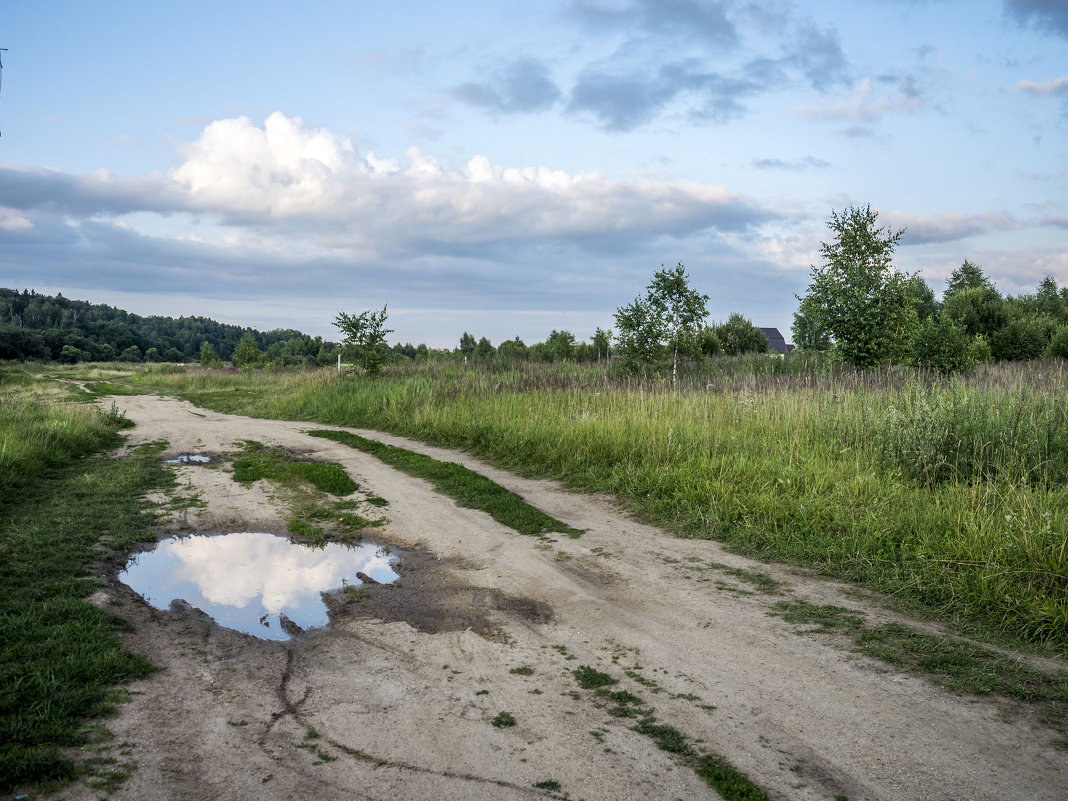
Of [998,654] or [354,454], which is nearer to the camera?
[998,654]

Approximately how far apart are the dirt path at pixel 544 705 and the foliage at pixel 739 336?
35.0m

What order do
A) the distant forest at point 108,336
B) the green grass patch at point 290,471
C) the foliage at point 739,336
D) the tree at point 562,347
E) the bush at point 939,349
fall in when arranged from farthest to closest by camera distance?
1. the distant forest at point 108,336
2. the foliage at point 739,336
3. the tree at point 562,347
4. the bush at point 939,349
5. the green grass patch at point 290,471

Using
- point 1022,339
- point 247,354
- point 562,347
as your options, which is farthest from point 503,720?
point 247,354

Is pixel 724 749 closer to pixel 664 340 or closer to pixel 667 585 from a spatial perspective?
pixel 667 585

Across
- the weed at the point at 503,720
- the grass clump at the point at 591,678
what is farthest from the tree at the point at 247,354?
the weed at the point at 503,720

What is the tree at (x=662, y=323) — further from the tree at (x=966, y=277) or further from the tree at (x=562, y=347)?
the tree at (x=966, y=277)

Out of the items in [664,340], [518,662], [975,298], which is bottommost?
[518,662]

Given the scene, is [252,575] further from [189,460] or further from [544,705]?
[189,460]

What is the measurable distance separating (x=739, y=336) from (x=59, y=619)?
3875 centimetres

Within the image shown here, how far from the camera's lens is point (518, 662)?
4.23 meters

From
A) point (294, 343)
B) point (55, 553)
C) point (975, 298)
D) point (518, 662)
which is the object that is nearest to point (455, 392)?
point (55, 553)

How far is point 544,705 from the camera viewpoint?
366 centimetres

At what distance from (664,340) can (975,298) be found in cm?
2726

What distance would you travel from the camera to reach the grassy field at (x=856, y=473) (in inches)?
207
